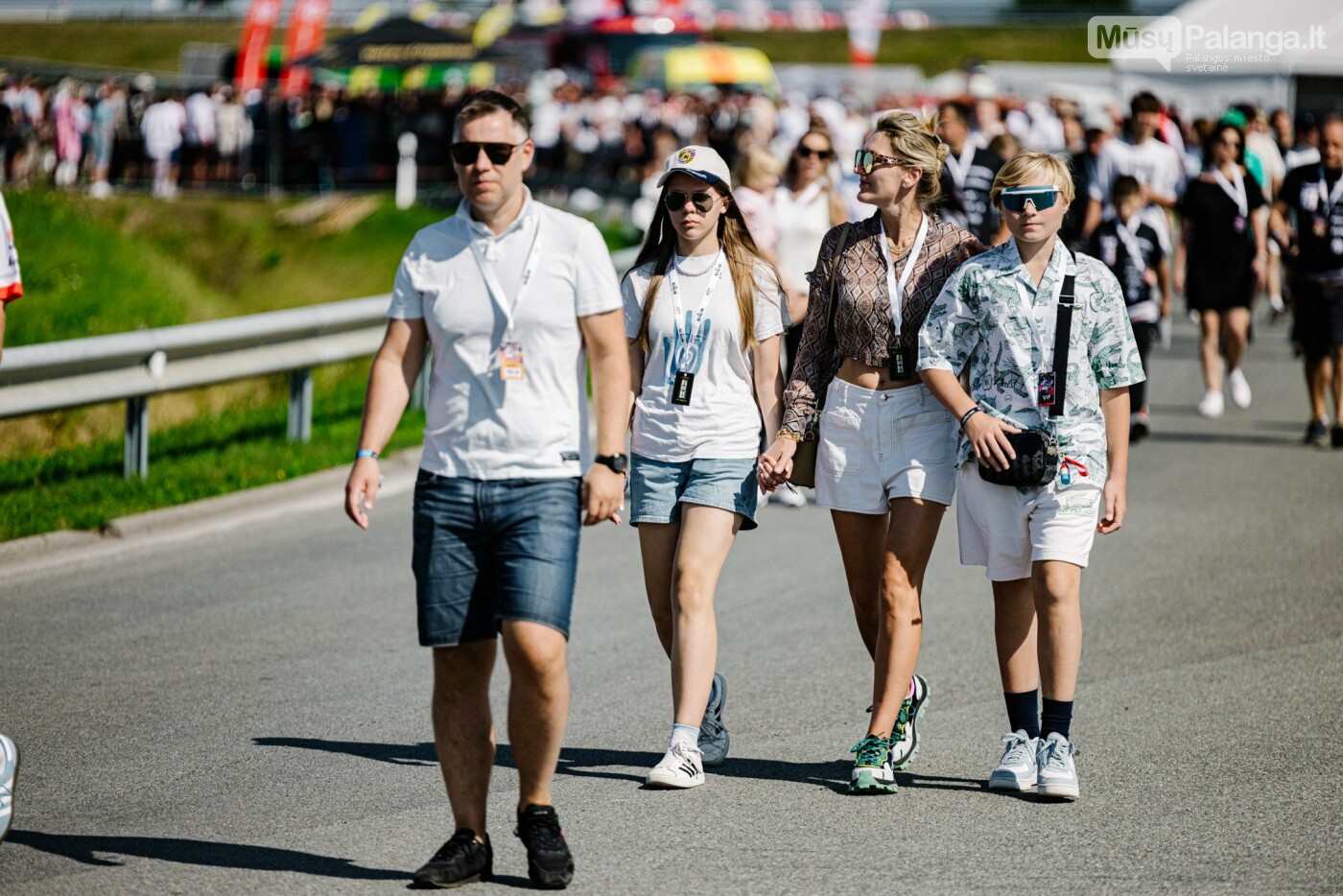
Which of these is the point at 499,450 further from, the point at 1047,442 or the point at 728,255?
the point at 1047,442

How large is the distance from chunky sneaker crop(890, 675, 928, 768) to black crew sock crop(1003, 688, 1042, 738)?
33 cm

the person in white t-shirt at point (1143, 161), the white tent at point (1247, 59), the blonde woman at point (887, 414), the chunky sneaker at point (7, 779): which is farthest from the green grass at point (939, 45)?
the chunky sneaker at point (7, 779)

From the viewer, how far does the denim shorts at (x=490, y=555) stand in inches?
176

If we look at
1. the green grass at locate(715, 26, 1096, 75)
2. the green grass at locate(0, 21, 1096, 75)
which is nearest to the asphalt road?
the green grass at locate(0, 21, 1096, 75)

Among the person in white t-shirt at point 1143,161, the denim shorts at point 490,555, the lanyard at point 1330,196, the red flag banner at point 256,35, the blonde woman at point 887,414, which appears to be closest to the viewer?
the denim shorts at point 490,555

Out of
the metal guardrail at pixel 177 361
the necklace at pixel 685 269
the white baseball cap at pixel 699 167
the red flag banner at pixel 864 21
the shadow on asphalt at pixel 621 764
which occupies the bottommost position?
the shadow on asphalt at pixel 621 764

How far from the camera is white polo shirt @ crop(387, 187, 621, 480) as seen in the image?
450 centimetres

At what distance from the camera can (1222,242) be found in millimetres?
13391

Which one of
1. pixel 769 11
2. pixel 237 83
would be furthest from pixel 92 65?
pixel 237 83

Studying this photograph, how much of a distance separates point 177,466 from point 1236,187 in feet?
27.5

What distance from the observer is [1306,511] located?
10.2 meters

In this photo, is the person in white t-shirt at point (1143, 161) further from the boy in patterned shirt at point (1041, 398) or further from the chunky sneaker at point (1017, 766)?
the chunky sneaker at point (1017, 766)

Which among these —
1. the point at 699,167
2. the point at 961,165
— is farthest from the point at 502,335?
the point at 961,165

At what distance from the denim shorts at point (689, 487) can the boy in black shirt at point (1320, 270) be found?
771 cm
